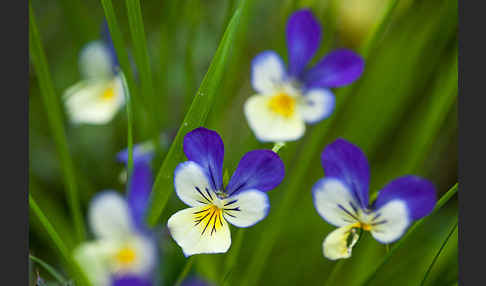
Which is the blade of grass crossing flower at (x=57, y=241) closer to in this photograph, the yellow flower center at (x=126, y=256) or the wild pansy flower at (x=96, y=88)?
the yellow flower center at (x=126, y=256)

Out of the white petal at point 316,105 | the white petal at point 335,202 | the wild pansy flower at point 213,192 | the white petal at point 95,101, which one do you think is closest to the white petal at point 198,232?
the wild pansy flower at point 213,192

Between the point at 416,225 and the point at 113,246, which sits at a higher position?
the point at 113,246

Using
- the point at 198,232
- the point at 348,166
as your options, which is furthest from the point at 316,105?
the point at 198,232

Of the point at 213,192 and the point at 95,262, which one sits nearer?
the point at 213,192

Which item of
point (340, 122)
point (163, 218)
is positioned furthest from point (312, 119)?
point (340, 122)

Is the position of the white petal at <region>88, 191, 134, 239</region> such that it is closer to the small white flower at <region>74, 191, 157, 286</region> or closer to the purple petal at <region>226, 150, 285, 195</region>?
the small white flower at <region>74, 191, 157, 286</region>

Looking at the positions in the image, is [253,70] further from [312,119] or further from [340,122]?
[340,122]

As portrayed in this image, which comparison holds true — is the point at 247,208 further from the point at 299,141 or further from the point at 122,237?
the point at 299,141
